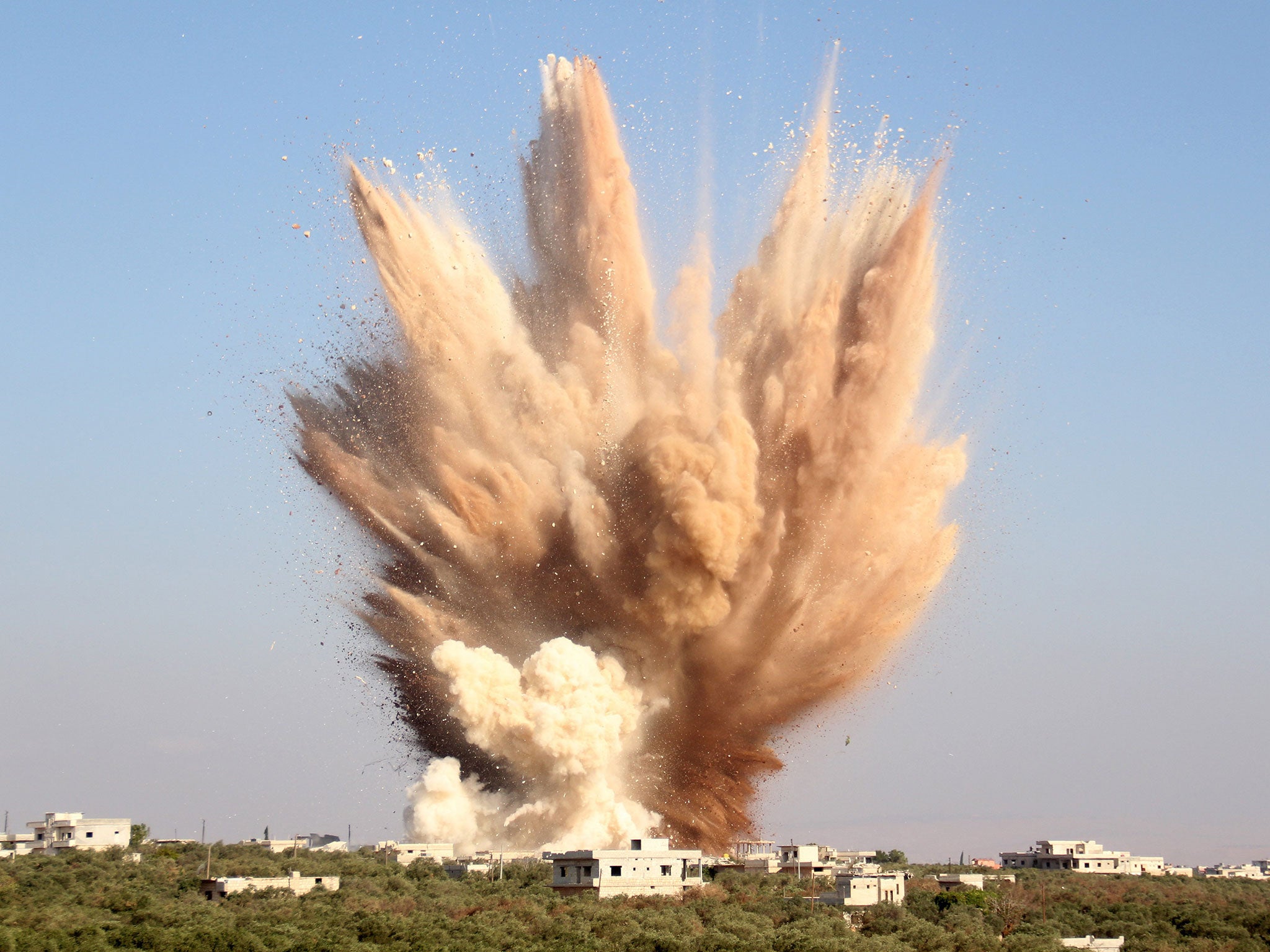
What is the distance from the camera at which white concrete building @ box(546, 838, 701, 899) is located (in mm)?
63594

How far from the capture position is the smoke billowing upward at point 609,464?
6406 centimetres

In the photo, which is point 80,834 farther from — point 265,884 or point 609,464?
point 609,464

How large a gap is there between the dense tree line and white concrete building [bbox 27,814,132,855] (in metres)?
5.74

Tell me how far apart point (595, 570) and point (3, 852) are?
103 feet

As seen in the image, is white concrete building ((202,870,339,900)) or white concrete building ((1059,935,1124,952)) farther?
white concrete building ((202,870,339,900))

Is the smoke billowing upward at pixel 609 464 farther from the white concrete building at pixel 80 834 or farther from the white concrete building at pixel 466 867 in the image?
the white concrete building at pixel 80 834

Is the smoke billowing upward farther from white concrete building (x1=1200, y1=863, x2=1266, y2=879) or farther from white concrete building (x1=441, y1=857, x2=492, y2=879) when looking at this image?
white concrete building (x1=1200, y1=863, x2=1266, y2=879)

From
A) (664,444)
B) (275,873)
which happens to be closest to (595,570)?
(664,444)

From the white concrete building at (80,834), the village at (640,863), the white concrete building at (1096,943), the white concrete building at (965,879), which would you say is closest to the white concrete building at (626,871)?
the village at (640,863)

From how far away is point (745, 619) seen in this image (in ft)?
217

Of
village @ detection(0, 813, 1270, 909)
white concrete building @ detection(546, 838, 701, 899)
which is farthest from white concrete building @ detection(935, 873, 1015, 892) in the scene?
white concrete building @ detection(546, 838, 701, 899)

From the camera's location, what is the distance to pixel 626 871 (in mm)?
64000

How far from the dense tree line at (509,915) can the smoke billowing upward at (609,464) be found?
260 inches

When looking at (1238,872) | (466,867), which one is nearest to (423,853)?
(466,867)
